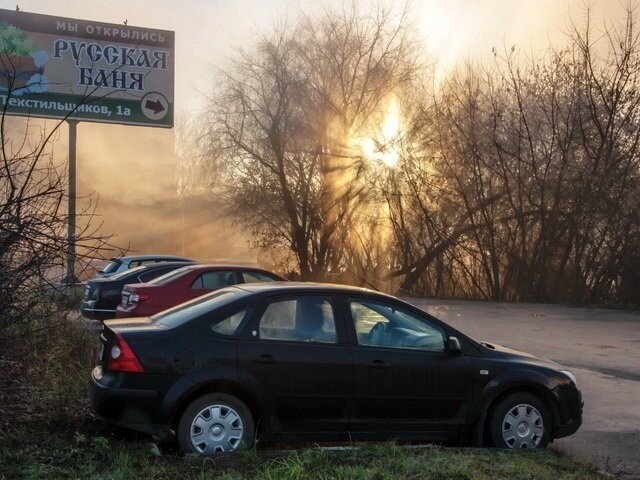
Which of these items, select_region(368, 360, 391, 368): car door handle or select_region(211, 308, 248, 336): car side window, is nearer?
select_region(211, 308, 248, 336): car side window

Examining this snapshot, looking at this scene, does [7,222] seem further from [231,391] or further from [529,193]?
[529,193]

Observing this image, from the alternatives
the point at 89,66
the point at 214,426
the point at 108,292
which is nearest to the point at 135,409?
the point at 214,426

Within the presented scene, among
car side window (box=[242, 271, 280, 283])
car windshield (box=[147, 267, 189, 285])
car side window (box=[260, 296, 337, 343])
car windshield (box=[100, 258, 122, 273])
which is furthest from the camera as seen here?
car windshield (box=[100, 258, 122, 273])

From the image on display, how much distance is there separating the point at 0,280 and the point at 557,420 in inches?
190

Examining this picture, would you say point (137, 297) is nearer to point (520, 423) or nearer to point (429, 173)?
point (520, 423)

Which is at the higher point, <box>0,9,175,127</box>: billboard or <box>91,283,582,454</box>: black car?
<box>0,9,175,127</box>: billboard

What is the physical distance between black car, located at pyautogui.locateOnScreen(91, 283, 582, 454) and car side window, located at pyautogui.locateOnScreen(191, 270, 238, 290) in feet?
16.2

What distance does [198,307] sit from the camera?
5.80 meters

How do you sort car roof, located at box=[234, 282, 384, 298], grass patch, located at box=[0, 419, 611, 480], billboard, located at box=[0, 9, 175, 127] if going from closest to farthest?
1. grass patch, located at box=[0, 419, 611, 480]
2. car roof, located at box=[234, 282, 384, 298]
3. billboard, located at box=[0, 9, 175, 127]

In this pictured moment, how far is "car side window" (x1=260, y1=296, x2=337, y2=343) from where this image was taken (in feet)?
18.1

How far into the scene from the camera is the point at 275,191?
28500 millimetres

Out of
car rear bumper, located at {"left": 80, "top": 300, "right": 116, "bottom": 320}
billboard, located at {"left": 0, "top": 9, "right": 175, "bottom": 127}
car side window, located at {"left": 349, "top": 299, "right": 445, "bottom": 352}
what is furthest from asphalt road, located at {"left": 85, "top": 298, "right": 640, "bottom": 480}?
billboard, located at {"left": 0, "top": 9, "right": 175, "bottom": 127}

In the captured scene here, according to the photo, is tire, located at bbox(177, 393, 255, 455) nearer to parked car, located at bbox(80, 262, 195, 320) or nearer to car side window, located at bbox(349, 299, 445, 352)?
car side window, located at bbox(349, 299, 445, 352)

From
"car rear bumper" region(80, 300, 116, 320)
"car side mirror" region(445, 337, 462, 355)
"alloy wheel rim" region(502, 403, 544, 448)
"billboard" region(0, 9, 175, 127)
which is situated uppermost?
"billboard" region(0, 9, 175, 127)
